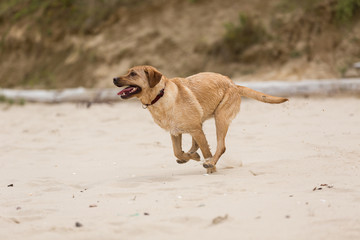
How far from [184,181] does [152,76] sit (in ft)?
4.28

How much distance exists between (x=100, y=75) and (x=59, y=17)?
485 cm

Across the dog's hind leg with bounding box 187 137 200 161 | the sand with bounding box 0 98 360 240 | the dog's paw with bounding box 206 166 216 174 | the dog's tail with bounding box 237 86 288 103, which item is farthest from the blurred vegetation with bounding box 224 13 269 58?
the dog's paw with bounding box 206 166 216 174

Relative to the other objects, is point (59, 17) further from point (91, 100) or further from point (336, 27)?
point (336, 27)

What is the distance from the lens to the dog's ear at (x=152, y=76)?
6.14 m

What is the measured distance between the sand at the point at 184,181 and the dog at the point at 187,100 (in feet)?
1.71

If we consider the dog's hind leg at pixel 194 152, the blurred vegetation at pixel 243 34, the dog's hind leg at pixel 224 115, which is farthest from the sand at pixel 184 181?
the blurred vegetation at pixel 243 34

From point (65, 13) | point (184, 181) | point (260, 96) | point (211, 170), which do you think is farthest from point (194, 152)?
point (65, 13)

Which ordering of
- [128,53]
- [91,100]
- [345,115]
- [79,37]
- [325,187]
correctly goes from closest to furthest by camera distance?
[325,187] < [345,115] < [91,100] < [128,53] < [79,37]

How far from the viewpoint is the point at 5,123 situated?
12562 mm

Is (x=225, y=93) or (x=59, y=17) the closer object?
(x=225, y=93)

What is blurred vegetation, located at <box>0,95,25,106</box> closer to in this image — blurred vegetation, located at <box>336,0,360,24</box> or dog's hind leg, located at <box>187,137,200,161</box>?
blurred vegetation, located at <box>336,0,360,24</box>

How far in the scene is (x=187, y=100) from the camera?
21.5 feet

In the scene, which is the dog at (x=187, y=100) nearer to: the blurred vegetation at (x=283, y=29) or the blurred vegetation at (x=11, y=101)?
the blurred vegetation at (x=283, y=29)

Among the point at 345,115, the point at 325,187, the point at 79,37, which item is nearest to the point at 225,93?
the point at 325,187
